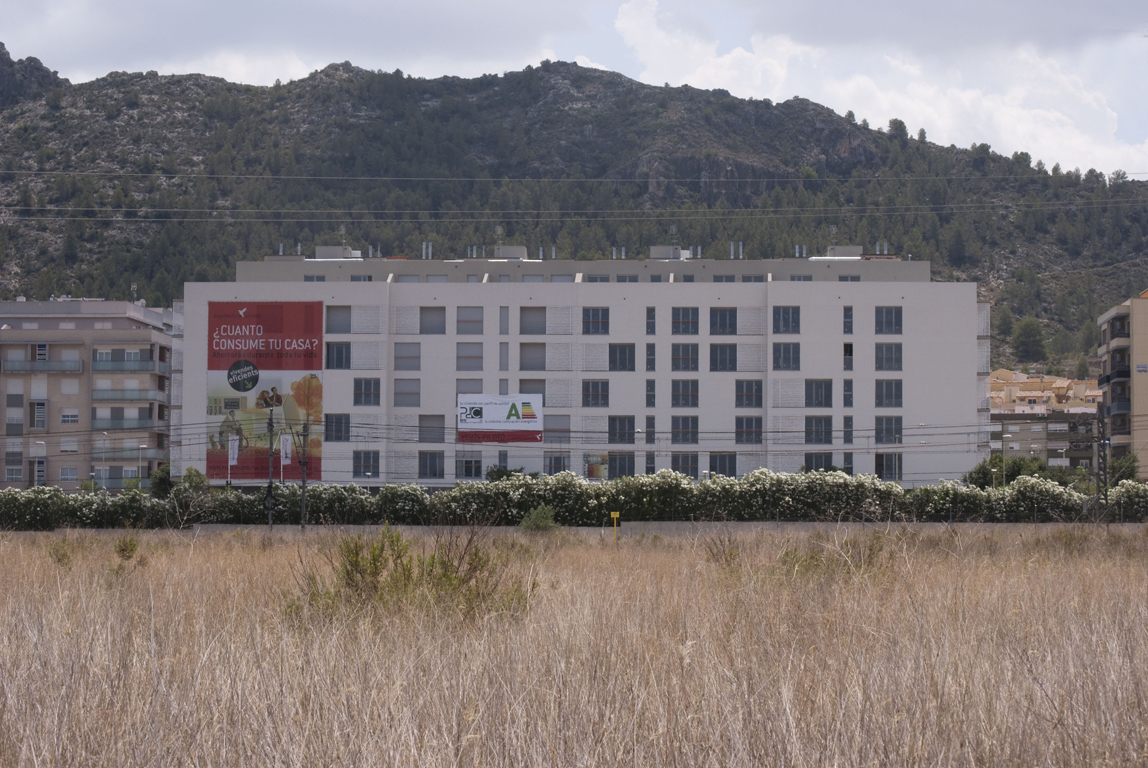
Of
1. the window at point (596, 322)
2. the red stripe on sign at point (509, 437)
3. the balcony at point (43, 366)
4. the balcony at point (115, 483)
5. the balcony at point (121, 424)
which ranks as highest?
the window at point (596, 322)

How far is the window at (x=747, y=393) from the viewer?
74.8 meters

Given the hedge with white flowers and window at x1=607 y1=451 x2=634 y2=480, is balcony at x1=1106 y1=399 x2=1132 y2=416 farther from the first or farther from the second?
window at x1=607 y1=451 x2=634 y2=480

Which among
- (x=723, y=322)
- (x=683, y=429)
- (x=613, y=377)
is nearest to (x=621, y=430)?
(x=613, y=377)

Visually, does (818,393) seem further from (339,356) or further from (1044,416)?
(1044,416)

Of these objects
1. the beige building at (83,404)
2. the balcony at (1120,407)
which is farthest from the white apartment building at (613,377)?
the balcony at (1120,407)

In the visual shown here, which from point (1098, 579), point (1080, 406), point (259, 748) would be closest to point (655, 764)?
point (259, 748)

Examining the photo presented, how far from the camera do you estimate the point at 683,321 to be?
75438mm

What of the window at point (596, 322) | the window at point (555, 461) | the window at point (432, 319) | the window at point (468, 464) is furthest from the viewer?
the window at point (432, 319)

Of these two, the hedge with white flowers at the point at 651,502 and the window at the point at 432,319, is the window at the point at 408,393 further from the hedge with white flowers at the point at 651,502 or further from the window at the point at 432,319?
the hedge with white flowers at the point at 651,502

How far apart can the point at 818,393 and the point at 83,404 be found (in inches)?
2437

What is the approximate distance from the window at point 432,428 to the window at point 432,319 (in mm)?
6614

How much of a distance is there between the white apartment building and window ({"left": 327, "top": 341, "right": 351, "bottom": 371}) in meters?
0.11

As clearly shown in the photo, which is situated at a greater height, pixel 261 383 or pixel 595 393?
pixel 261 383

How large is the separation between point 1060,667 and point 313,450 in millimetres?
69332
